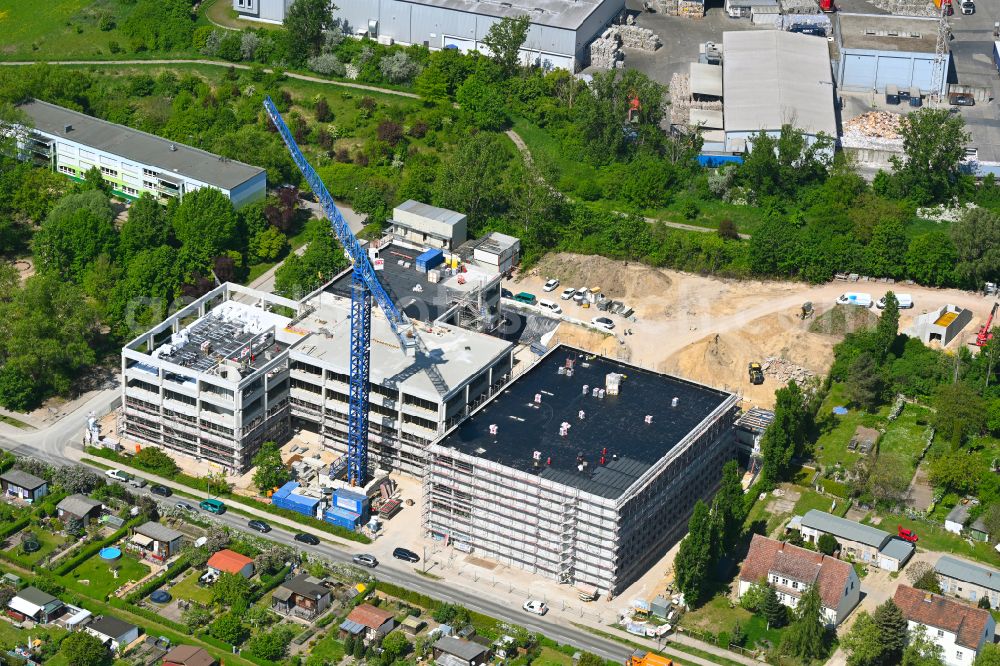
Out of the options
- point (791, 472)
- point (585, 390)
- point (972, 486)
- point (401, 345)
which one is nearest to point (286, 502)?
point (401, 345)

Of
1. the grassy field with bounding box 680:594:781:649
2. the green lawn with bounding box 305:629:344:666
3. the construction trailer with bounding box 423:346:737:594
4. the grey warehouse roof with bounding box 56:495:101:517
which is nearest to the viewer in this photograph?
the green lawn with bounding box 305:629:344:666

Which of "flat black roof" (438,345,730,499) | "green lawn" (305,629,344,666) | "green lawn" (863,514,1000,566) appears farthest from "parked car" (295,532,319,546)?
"green lawn" (863,514,1000,566)

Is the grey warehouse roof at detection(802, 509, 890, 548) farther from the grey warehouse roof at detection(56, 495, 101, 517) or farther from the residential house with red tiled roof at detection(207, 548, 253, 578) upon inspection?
the grey warehouse roof at detection(56, 495, 101, 517)

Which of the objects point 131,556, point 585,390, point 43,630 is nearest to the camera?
point 43,630

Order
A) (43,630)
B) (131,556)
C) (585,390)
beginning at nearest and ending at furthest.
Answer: (43,630) → (131,556) → (585,390)

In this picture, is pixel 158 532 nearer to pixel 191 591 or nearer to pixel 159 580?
pixel 159 580

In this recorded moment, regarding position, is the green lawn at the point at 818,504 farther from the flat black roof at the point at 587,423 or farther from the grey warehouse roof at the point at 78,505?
the grey warehouse roof at the point at 78,505

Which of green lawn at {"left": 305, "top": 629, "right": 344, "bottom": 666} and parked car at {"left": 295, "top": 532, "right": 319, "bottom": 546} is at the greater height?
parked car at {"left": 295, "top": 532, "right": 319, "bottom": 546}

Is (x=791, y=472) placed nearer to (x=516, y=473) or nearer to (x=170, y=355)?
(x=516, y=473)
